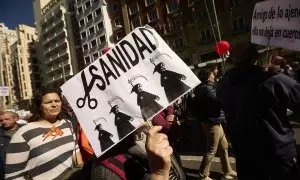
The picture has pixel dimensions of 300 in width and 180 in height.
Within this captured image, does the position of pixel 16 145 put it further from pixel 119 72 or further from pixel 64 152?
pixel 119 72

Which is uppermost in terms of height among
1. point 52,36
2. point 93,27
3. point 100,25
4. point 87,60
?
point 52,36

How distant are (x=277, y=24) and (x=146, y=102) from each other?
54.6 inches

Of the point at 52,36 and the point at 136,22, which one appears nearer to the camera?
the point at 136,22

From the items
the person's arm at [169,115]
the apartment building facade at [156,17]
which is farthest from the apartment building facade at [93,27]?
the person's arm at [169,115]

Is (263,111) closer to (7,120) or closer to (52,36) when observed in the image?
(7,120)

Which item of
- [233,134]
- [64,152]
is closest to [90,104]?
[64,152]

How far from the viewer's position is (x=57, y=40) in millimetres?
62625

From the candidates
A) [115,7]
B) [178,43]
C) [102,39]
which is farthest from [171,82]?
[102,39]

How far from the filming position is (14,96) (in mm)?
87000

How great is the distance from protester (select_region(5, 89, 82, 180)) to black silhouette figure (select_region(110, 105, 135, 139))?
1.10 m

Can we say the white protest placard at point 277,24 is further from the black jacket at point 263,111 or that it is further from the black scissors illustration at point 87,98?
the black scissors illustration at point 87,98

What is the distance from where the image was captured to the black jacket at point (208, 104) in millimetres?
4613

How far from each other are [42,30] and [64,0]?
13.8 m

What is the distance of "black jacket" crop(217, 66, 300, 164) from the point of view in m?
2.37
